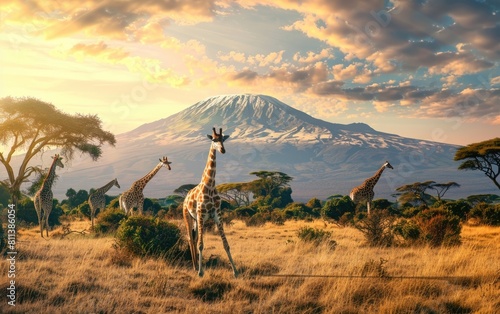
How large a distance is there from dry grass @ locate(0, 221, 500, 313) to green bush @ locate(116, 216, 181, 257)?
0.43m

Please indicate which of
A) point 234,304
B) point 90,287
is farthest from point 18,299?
point 234,304

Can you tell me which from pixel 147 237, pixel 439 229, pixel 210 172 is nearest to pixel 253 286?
pixel 210 172

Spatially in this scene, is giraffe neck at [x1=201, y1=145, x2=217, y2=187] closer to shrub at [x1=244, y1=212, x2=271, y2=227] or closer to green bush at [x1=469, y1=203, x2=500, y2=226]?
shrub at [x1=244, y1=212, x2=271, y2=227]

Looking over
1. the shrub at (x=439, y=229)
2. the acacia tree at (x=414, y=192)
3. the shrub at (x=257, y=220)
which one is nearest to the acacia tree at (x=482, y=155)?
the acacia tree at (x=414, y=192)

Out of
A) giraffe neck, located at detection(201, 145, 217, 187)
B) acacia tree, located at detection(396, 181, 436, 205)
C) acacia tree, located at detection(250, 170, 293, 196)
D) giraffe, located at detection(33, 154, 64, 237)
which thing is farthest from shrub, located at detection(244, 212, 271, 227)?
acacia tree, located at detection(250, 170, 293, 196)

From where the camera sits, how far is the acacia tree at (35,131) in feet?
58.0

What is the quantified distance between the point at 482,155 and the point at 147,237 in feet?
91.9

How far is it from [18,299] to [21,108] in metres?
12.7

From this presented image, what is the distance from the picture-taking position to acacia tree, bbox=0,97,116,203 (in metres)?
17.7

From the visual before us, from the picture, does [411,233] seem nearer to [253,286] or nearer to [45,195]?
[253,286]

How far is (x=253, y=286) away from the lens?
9383 millimetres

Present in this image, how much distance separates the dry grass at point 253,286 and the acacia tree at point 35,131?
6866mm

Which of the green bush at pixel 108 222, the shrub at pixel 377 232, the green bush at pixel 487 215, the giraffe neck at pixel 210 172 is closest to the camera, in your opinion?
the giraffe neck at pixel 210 172

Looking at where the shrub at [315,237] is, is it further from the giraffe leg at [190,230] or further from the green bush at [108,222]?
the green bush at [108,222]
